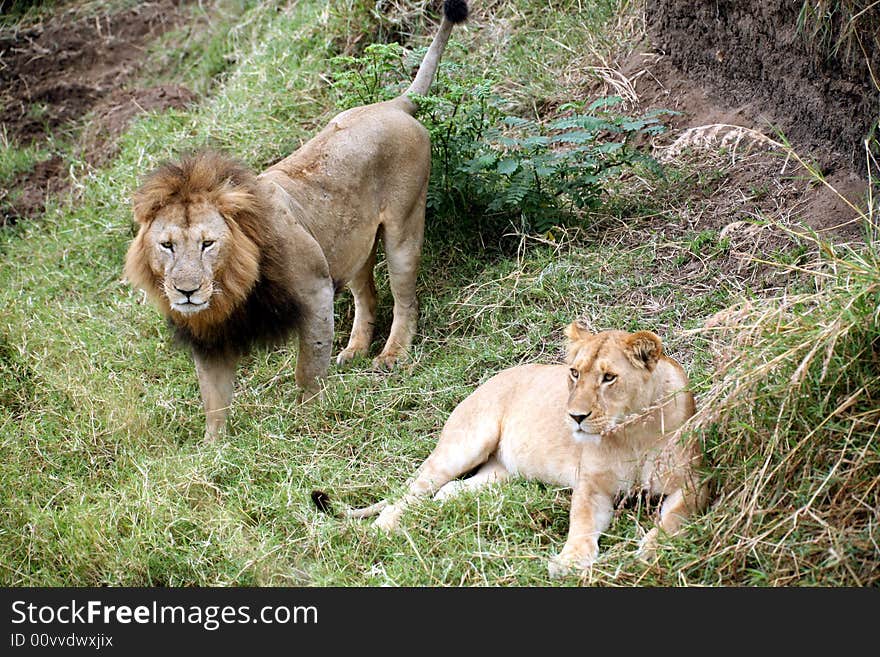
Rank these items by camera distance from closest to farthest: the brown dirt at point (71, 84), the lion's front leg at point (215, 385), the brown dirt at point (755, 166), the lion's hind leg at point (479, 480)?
the lion's hind leg at point (479, 480), the lion's front leg at point (215, 385), the brown dirt at point (755, 166), the brown dirt at point (71, 84)

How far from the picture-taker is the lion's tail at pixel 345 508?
167 inches

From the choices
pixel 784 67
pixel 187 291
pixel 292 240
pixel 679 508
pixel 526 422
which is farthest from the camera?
pixel 784 67

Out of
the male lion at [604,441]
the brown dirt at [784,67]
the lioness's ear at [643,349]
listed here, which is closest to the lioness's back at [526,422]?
the male lion at [604,441]

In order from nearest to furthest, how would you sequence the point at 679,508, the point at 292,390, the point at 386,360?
the point at 679,508
the point at 292,390
the point at 386,360

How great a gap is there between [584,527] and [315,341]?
1.82m

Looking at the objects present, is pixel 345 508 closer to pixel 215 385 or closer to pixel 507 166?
pixel 215 385

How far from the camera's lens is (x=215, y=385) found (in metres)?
5.07

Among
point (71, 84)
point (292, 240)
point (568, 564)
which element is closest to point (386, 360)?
point (292, 240)

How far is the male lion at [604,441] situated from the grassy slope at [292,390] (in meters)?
0.09

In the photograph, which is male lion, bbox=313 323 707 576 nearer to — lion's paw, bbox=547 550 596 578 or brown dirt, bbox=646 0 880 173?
lion's paw, bbox=547 550 596 578

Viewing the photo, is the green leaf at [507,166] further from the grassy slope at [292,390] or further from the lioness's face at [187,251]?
the lioness's face at [187,251]

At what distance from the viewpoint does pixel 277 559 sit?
4008mm

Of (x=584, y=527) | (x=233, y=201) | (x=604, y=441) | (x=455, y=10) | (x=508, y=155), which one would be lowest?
(x=584, y=527)

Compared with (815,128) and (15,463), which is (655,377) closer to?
(815,128)
